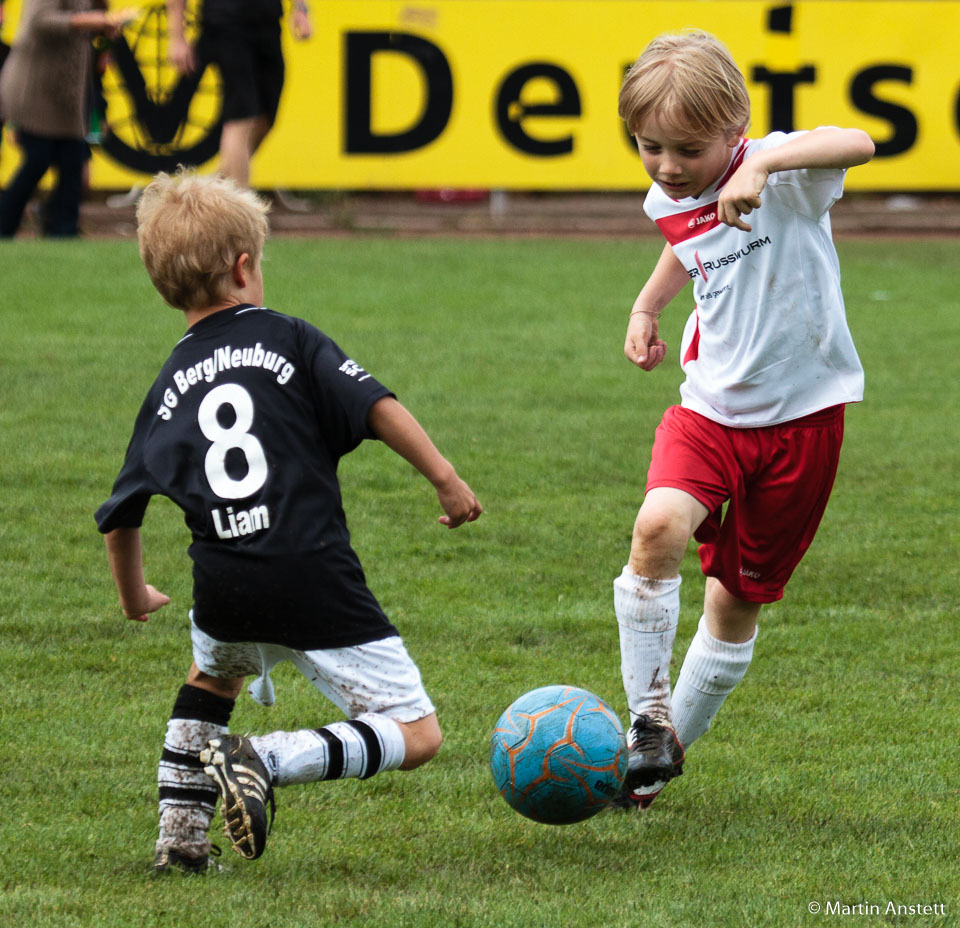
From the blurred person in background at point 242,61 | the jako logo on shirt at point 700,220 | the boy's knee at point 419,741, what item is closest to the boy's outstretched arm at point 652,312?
the jako logo on shirt at point 700,220

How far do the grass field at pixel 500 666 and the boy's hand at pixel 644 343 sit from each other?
39.5 inches

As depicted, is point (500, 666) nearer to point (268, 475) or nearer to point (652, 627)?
point (652, 627)

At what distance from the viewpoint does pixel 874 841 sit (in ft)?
11.6

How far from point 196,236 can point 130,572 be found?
733 mm

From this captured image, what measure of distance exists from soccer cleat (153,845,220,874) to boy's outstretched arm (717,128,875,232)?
1.73 m

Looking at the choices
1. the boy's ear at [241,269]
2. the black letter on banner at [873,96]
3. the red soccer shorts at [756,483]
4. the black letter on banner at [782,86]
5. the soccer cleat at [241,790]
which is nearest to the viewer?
the soccer cleat at [241,790]

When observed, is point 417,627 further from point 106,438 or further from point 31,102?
point 31,102

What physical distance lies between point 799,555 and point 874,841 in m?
0.73

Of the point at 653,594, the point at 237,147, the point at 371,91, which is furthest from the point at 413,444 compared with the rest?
the point at 371,91

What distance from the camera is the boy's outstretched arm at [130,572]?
3371 mm

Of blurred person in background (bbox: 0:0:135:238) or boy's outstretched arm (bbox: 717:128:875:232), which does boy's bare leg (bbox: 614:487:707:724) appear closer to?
boy's outstretched arm (bbox: 717:128:875:232)

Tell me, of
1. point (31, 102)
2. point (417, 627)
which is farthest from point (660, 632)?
point (31, 102)

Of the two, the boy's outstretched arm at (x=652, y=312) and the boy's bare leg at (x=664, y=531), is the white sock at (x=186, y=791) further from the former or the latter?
the boy's outstretched arm at (x=652, y=312)

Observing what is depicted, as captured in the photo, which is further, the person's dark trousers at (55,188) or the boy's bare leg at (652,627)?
the person's dark trousers at (55,188)
